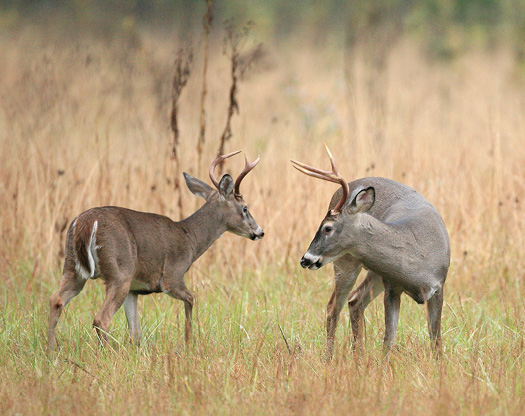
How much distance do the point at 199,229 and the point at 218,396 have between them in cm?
174

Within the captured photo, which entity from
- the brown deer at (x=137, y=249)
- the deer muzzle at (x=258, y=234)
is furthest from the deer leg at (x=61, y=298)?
the deer muzzle at (x=258, y=234)

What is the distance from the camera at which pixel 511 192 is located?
7164mm

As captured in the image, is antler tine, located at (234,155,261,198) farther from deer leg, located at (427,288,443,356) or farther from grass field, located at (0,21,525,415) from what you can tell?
deer leg, located at (427,288,443,356)

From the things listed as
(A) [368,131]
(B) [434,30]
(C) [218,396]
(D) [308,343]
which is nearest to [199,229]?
(D) [308,343]

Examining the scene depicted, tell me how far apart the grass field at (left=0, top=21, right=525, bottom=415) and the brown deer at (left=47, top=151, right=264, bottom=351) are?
0.21m

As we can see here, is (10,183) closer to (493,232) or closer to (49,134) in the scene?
(49,134)

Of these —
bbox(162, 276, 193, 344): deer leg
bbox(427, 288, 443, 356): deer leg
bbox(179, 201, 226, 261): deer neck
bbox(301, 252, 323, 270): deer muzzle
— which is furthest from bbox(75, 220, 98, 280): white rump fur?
bbox(427, 288, 443, 356): deer leg

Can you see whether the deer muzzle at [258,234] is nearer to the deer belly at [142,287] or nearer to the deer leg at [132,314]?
the deer belly at [142,287]

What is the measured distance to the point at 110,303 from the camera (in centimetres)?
462

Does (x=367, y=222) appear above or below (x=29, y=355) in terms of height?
above

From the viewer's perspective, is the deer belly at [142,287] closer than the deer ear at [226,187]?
Yes

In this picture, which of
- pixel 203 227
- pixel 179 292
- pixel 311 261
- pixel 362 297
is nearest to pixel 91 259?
pixel 179 292

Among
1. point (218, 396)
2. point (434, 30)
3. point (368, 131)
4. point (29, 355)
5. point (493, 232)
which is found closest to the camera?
point (218, 396)

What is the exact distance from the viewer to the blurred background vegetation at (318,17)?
17.6 m
